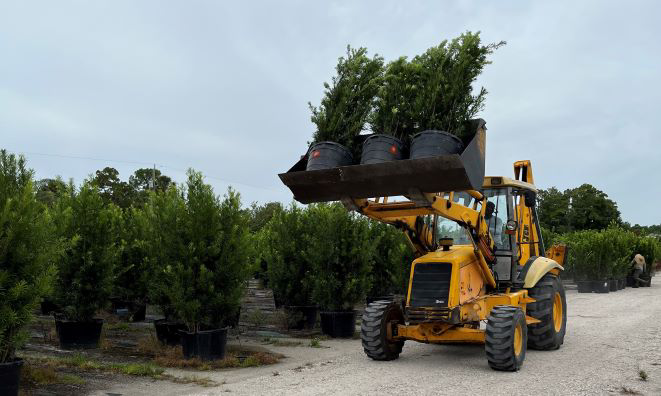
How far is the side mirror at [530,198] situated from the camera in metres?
9.92

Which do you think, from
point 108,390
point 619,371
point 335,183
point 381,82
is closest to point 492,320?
point 619,371

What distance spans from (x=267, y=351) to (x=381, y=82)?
4.81 m

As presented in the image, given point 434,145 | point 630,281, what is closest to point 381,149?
point 434,145

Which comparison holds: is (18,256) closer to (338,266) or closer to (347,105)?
(347,105)

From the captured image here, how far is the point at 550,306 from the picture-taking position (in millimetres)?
9312

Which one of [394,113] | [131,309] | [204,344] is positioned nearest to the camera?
[394,113]

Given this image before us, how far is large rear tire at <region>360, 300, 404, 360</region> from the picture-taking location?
8586 millimetres

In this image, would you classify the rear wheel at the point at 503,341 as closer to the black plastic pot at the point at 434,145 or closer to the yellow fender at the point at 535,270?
the yellow fender at the point at 535,270

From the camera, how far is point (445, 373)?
7.88 metres

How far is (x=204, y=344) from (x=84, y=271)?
8.20 ft

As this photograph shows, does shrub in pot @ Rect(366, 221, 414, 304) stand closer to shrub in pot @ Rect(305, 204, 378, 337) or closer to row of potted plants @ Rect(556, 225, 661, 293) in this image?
shrub in pot @ Rect(305, 204, 378, 337)

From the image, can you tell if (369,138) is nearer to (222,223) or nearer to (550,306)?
(222,223)

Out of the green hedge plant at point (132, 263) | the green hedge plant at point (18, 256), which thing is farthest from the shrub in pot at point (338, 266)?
the green hedge plant at point (18, 256)

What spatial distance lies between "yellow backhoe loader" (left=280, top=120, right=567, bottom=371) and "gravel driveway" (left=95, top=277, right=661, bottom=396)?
1.21 feet
